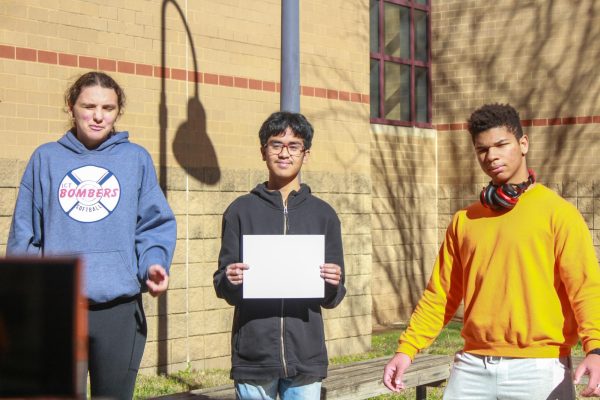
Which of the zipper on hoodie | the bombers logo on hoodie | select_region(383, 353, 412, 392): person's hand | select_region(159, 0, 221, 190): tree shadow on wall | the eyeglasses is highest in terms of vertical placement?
select_region(159, 0, 221, 190): tree shadow on wall

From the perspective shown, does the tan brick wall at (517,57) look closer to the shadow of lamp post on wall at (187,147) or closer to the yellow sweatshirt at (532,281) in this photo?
the shadow of lamp post on wall at (187,147)

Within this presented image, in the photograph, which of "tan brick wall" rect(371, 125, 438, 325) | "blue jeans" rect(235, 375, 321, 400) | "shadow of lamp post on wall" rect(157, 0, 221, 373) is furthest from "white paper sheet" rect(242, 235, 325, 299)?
"tan brick wall" rect(371, 125, 438, 325)

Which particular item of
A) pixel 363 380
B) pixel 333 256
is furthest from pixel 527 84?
pixel 333 256

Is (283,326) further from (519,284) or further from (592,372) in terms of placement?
(592,372)

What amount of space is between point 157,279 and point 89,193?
54cm

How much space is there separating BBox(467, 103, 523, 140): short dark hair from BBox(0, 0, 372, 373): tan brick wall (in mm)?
4955

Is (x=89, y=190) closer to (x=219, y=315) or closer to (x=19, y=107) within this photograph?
(x=19, y=107)

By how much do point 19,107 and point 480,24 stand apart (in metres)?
8.41

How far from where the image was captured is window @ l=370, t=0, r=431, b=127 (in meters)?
14.1

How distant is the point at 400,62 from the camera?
14.6m

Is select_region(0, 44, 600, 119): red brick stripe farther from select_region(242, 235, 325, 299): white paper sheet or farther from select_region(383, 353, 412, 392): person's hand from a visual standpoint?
select_region(383, 353, 412, 392): person's hand

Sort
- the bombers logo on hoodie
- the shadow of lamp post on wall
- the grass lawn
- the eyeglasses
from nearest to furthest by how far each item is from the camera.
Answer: the bombers logo on hoodie → the eyeglasses → the grass lawn → the shadow of lamp post on wall

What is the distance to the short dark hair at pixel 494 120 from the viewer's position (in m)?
4.28

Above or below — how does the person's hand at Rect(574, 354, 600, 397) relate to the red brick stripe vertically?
below
